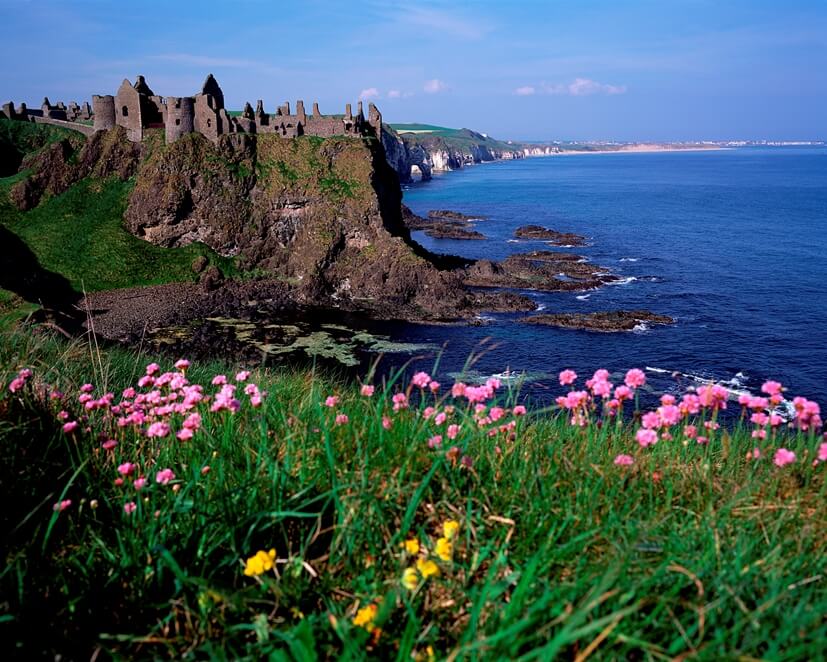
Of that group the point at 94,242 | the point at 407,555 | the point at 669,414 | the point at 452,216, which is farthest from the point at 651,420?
the point at 452,216

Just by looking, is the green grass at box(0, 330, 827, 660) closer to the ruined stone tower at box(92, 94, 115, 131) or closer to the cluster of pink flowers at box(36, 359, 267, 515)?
the cluster of pink flowers at box(36, 359, 267, 515)

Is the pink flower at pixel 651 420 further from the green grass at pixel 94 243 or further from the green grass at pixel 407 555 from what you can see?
the green grass at pixel 94 243

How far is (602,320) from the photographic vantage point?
49.2m

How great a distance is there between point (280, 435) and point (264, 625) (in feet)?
7.30

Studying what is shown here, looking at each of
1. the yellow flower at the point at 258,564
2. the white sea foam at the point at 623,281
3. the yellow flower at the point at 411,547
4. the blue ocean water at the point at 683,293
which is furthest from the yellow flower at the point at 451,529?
the white sea foam at the point at 623,281

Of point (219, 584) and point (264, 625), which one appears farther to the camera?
point (219, 584)

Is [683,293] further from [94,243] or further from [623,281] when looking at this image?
[94,243]

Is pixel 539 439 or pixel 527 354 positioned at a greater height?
pixel 539 439

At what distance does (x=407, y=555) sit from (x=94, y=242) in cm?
6510

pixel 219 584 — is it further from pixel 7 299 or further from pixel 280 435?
pixel 7 299

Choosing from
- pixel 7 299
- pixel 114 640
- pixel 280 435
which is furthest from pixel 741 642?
pixel 7 299

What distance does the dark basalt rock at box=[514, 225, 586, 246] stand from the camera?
83812mm

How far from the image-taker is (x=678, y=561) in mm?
3086

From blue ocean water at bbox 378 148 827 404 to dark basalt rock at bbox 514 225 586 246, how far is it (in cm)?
225
